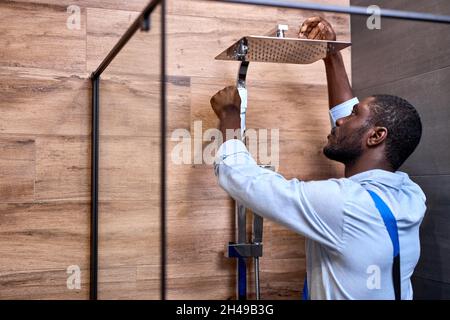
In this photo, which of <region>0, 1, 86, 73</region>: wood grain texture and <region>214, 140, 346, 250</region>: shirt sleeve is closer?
<region>214, 140, 346, 250</region>: shirt sleeve

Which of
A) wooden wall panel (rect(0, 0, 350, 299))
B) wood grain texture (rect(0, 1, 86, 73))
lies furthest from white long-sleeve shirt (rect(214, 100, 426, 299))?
wood grain texture (rect(0, 1, 86, 73))

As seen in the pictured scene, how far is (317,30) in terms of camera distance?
5.21ft

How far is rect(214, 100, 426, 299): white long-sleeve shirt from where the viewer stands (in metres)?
1.23

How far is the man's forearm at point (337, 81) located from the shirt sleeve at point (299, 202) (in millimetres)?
426

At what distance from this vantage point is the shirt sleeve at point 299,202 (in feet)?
4.04

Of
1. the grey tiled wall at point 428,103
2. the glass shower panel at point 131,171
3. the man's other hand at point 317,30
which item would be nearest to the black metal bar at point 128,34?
the glass shower panel at point 131,171

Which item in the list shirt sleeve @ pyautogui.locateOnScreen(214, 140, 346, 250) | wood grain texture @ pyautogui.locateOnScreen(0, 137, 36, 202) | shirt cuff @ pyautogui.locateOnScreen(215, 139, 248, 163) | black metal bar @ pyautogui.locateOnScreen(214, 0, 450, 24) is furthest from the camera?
wood grain texture @ pyautogui.locateOnScreen(0, 137, 36, 202)

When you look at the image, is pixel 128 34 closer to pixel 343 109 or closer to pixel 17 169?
pixel 17 169

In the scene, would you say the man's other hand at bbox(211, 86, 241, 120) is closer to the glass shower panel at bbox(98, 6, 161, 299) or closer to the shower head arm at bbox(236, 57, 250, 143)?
the shower head arm at bbox(236, 57, 250, 143)

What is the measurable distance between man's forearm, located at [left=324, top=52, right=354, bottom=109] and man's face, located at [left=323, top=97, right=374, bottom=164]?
0.15m

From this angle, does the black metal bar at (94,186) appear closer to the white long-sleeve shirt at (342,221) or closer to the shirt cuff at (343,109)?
the white long-sleeve shirt at (342,221)

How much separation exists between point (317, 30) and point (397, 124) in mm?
371
